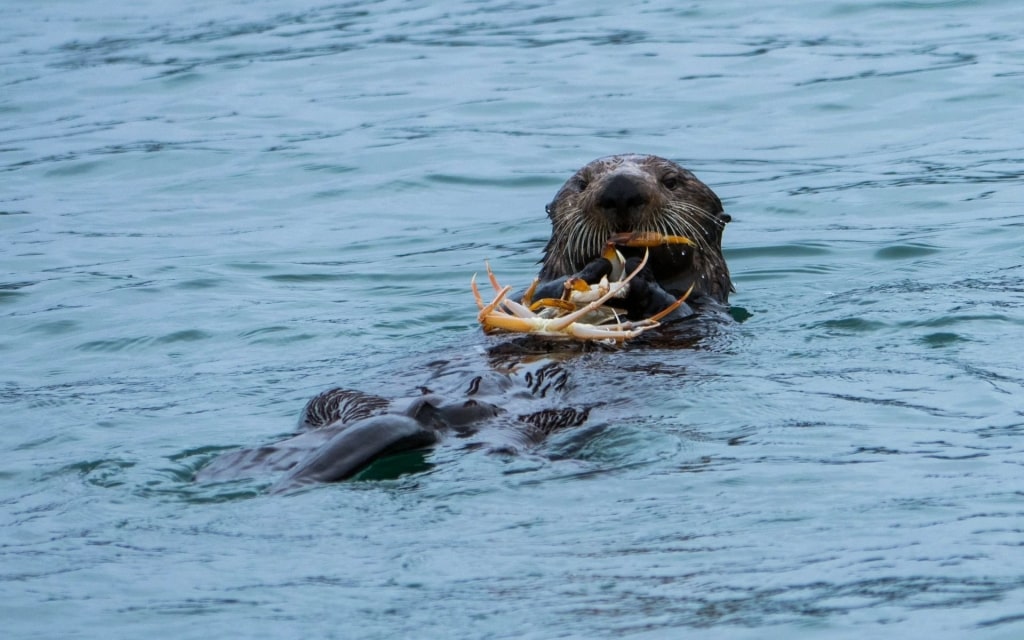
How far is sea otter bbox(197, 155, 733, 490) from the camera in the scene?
176 inches

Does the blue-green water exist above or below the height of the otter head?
below

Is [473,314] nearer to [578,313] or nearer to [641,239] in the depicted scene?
[641,239]

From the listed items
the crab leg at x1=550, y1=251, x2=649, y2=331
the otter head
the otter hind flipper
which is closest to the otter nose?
the otter head

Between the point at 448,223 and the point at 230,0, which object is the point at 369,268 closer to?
the point at 448,223

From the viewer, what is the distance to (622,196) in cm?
632

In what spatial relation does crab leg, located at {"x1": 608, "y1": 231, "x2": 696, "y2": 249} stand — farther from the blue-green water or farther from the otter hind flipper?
the otter hind flipper

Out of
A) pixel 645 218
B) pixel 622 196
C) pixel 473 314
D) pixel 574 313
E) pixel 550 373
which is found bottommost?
pixel 473 314

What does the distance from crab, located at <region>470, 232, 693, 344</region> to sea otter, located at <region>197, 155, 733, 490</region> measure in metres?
0.09

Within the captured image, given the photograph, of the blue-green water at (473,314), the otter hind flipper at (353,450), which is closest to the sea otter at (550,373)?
the otter hind flipper at (353,450)

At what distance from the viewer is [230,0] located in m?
17.6

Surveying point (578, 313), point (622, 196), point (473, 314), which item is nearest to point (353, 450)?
point (578, 313)

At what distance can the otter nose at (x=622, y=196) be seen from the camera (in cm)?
631

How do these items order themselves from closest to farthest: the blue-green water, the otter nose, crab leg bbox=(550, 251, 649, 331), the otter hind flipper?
the blue-green water, the otter hind flipper, crab leg bbox=(550, 251, 649, 331), the otter nose

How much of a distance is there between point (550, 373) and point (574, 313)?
0.27 meters
